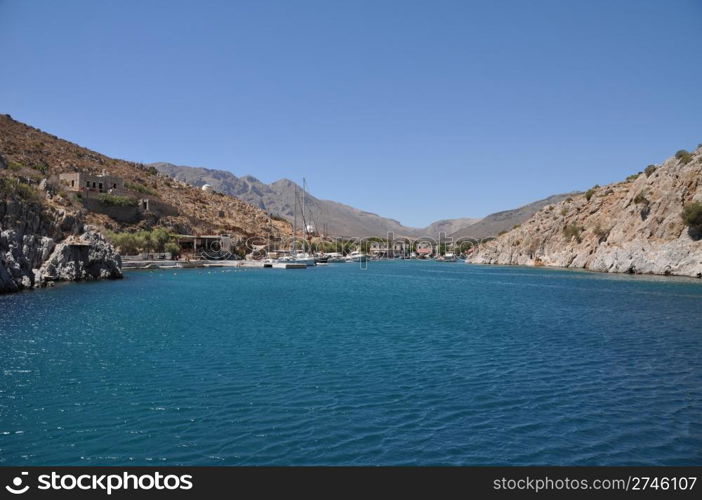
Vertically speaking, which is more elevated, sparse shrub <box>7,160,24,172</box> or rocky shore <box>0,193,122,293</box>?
sparse shrub <box>7,160,24,172</box>

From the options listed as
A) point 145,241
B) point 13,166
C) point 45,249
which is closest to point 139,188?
point 145,241

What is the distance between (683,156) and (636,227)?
13502mm

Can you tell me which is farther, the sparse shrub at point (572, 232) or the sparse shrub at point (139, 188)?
the sparse shrub at point (139, 188)

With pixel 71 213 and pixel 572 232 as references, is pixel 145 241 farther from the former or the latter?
A: pixel 572 232

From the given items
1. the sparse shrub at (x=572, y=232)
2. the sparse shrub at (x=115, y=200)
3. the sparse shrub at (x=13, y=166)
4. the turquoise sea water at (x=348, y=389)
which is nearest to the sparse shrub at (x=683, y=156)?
the sparse shrub at (x=572, y=232)

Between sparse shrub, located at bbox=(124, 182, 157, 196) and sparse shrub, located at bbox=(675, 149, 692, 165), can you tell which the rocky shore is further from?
sparse shrub, located at bbox=(675, 149, 692, 165)

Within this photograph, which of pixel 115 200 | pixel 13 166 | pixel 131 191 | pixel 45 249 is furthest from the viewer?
pixel 131 191

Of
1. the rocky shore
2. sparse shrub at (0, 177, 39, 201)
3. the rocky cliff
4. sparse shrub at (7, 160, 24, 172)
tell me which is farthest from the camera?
sparse shrub at (7, 160, 24, 172)

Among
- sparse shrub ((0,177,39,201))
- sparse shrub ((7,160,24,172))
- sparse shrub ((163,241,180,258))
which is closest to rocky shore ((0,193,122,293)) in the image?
sparse shrub ((0,177,39,201))

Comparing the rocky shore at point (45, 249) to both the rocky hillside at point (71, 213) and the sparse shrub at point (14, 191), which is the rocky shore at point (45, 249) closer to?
the rocky hillside at point (71, 213)

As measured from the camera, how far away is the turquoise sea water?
1127 centimetres

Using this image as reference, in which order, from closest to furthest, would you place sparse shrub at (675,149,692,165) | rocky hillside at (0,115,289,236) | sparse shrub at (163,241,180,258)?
1. sparse shrub at (675,149,692,165)
2. rocky hillside at (0,115,289,236)
3. sparse shrub at (163,241,180,258)

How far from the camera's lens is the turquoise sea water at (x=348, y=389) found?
1127cm

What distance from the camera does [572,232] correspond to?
103 metres
